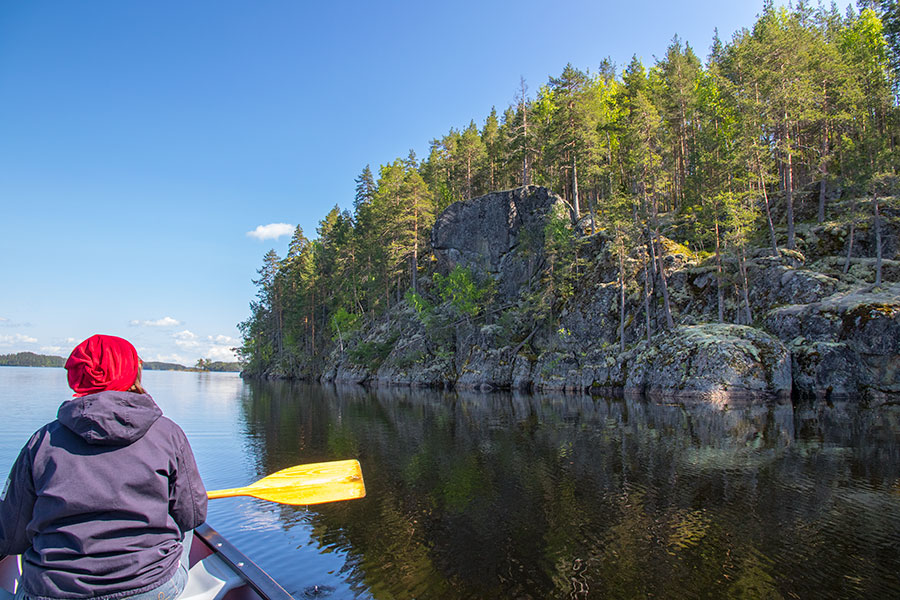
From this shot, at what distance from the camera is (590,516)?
28.8 ft

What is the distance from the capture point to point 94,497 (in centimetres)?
272

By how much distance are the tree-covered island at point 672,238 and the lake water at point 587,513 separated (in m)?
10.9

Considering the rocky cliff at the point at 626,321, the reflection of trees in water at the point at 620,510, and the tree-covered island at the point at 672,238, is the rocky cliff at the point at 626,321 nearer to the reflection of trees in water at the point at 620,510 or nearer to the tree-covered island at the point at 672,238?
the tree-covered island at the point at 672,238

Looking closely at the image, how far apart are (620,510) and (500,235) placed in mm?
46016

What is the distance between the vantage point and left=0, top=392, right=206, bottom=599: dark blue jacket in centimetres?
271

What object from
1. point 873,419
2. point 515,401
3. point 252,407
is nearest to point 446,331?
point 515,401

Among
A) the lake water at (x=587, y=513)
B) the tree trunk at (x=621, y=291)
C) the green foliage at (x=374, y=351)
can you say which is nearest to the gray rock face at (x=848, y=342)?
the lake water at (x=587, y=513)

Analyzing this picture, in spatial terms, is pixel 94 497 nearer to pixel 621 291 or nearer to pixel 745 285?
pixel 745 285

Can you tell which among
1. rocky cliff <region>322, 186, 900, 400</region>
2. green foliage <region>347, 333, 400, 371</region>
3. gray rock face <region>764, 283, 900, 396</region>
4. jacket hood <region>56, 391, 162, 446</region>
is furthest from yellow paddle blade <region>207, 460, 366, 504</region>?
green foliage <region>347, 333, 400, 371</region>

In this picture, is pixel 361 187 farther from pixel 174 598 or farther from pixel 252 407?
pixel 174 598

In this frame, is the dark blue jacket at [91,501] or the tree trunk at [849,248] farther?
the tree trunk at [849,248]

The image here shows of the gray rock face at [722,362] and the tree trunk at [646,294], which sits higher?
the tree trunk at [646,294]

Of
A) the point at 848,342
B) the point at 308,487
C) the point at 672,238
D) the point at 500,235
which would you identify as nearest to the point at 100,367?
the point at 308,487

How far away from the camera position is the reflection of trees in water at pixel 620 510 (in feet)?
21.0
